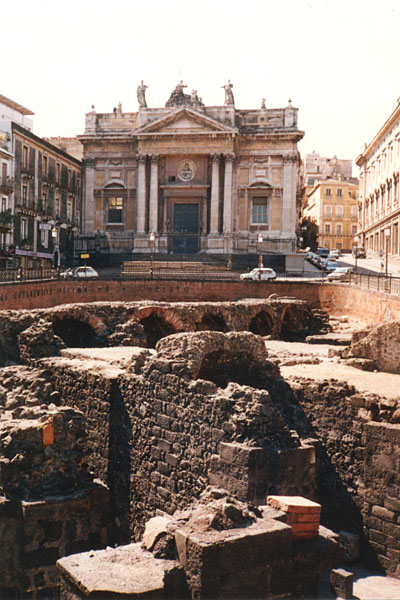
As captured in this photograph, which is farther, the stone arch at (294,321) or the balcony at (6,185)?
the balcony at (6,185)

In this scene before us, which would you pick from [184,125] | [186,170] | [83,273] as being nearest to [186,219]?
[186,170]

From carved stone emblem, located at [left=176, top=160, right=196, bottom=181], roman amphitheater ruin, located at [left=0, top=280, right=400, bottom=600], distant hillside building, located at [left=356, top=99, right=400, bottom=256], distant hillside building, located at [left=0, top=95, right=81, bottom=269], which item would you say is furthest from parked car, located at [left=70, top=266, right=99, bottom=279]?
roman amphitheater ruin, located at [left=0, top=280, right=400, bottom=600]

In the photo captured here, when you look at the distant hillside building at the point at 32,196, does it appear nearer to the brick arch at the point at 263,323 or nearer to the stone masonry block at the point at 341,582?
the brick arch at the point at 263,323

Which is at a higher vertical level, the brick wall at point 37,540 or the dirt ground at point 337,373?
the dirt ground at point 337,373

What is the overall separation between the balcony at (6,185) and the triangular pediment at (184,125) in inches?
412

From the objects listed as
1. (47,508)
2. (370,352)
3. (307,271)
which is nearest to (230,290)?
(307,271)

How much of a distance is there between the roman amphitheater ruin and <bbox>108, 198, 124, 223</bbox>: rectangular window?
39410mm

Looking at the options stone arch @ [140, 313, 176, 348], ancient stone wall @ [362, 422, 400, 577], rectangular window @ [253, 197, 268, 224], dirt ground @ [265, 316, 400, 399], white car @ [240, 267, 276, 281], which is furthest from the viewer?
rectangular window @ [253, 197, 268, 224]

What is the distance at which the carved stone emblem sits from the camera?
48625 mm

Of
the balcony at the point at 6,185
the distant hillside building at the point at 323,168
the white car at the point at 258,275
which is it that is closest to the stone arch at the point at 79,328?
the white car at the point at 258,275

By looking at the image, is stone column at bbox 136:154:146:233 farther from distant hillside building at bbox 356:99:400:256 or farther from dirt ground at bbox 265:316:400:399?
dirt ground at bbox 265:316:400:399

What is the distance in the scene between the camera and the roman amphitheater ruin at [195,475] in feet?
18.5

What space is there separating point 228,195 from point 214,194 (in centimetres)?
108

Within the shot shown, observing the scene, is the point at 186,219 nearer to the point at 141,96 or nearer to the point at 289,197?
the point at 289,197
